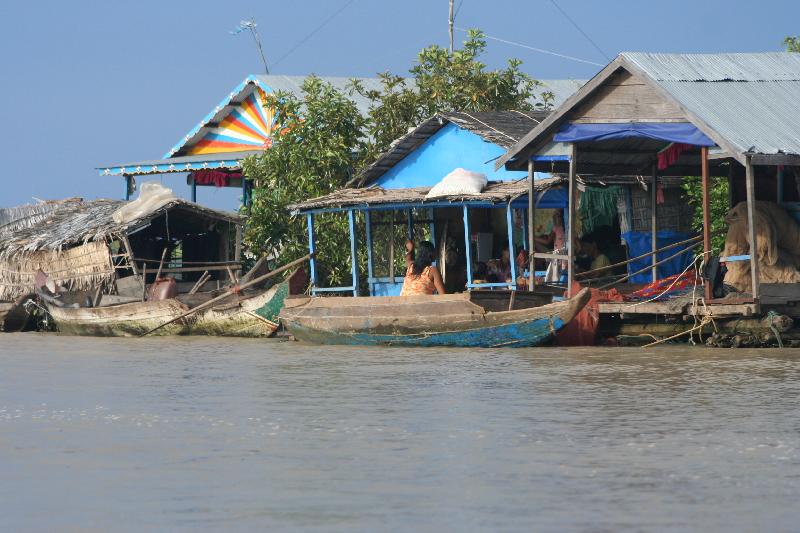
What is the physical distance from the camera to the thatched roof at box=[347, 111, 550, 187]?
17.1 meters

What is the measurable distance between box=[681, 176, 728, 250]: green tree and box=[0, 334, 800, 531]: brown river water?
4.23 m

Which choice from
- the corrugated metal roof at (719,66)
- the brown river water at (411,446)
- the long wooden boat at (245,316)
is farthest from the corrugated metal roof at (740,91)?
the long wooden boat at (245,316)

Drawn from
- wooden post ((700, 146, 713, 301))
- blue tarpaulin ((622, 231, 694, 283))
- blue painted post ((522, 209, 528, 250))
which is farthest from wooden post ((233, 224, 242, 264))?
wooden post ((700, 146, 713, 301))

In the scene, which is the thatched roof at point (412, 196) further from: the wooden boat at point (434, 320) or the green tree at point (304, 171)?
the wooden boat at point (434, 320)

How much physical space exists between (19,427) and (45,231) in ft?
42.5

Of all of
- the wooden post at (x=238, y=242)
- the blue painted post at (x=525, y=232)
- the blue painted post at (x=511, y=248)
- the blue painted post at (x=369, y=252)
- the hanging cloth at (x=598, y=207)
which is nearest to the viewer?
the blue painted post at (x=511, y=248)

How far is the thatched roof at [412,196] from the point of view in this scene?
1533cm

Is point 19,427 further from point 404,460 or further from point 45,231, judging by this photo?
point 45,231

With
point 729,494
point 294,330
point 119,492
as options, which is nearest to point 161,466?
point 119,492

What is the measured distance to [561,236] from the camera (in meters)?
16.2

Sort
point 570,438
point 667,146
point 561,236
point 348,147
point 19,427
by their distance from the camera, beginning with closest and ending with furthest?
Result: point 570,438 < point 19,427 < point 667,146 < point 561,236 < point 348,147

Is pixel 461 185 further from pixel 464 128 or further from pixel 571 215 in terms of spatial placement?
pixel 571 215

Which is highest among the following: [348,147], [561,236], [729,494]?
[348,147]

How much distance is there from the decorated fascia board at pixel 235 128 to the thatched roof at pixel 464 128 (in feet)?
17.2
